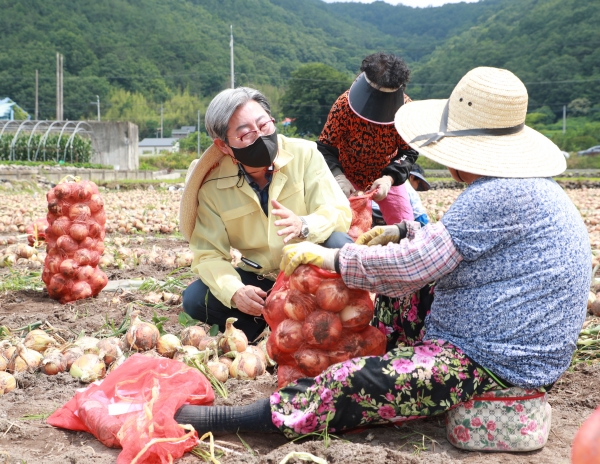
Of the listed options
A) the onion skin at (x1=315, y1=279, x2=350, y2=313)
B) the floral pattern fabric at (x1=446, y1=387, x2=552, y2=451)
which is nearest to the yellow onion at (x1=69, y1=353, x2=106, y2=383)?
the onion skin at (x1=315, y1=279, x2=350, y2=313)

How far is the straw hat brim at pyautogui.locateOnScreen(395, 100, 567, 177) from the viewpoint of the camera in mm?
1774

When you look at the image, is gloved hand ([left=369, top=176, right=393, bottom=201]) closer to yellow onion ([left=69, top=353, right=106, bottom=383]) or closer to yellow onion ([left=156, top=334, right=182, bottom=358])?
yellow onion ([left=156, top=334, right=182, bottom=358])

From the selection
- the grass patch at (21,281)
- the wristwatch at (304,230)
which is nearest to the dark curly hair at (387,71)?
the wristwatch at (304,230)

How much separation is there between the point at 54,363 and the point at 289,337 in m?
1.07

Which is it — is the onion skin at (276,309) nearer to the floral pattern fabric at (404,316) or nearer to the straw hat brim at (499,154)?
the floral pattern fabric at (404,316)

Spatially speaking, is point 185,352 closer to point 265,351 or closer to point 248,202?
point 265,351

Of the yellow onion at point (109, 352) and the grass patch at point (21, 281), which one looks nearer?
the yellow onion at point (109, 352)

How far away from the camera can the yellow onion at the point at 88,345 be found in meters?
2.47

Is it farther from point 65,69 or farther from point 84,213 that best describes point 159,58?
point 84,213

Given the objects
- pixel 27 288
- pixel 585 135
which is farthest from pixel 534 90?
pixel 27 288

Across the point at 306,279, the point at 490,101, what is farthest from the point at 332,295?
the point at 490,101

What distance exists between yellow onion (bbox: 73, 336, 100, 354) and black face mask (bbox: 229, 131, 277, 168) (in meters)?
0.98

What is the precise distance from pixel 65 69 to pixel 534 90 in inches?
2049

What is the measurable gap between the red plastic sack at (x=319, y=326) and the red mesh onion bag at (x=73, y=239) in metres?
1.87
